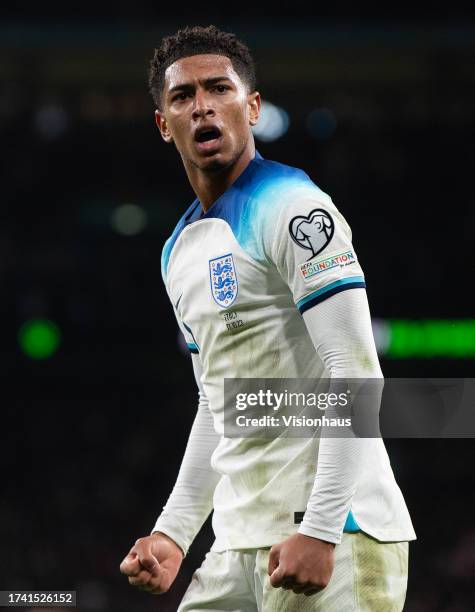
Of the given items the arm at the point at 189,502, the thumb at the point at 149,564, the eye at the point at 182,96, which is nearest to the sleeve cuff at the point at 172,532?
the arm at the point at 189,502

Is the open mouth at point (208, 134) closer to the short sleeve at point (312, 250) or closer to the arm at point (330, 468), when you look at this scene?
the short sleeve at point (312, 250)

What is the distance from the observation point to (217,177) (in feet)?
9.05

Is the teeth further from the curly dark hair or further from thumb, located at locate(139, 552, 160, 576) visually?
thumb, located at locate(139, 552, 160, 576)

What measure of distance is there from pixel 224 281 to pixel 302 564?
2.37ft

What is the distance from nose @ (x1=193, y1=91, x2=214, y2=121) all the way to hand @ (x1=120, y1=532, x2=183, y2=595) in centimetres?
117

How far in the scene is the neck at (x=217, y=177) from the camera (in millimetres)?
2742

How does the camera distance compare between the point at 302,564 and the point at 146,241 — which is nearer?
the point at 302,564

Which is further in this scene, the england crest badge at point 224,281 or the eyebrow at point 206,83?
the eyebrow at point 206,83

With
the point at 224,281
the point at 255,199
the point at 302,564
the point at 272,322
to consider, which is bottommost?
the point at 302,564

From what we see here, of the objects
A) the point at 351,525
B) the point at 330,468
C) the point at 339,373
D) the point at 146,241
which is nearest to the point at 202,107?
the point at 339,373

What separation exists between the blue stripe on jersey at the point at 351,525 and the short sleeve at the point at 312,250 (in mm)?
502

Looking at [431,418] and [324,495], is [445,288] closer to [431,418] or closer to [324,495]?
[431,418]

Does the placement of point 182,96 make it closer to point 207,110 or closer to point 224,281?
point 207,110

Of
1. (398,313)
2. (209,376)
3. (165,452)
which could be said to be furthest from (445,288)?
(209,376)
